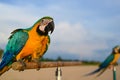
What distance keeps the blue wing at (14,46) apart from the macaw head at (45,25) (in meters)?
0.14

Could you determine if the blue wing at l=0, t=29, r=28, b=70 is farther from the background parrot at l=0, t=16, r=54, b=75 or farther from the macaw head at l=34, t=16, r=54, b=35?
the macaw head at l=34, t=16, r=54, b=35

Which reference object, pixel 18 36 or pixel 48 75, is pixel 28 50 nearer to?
pixel 18 36

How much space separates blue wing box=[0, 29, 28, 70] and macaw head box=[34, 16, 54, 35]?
14 cm

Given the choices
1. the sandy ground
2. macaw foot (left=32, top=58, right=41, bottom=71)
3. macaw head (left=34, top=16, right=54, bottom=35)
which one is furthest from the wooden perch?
the sandy ground

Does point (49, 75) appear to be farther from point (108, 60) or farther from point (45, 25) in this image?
point (45, 25)

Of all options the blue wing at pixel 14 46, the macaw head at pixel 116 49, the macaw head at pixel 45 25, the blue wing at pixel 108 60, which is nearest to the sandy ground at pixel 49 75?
the blue wing at pixel 108 60

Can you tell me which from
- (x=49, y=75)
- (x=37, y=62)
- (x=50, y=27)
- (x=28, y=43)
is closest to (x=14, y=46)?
(x=28, y=43)

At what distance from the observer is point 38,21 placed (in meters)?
3.12

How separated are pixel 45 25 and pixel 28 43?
0.78 feet

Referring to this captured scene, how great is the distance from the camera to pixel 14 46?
3139 mm

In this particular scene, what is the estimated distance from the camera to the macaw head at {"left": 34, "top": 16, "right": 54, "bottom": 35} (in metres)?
3.07

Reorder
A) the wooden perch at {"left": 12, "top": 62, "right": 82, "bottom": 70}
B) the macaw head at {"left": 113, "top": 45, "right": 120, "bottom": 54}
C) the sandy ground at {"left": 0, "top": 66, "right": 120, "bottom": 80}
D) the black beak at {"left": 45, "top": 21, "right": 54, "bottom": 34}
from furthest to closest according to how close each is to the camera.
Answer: the sandy ground at {"left": 0, "top": 66, "right": 120, "bottom": 80}, the macaw head at {"left": 113, "top": 45, "right": 120, "bottom": 54}, the black beak at {"left": 45, "top": 21, "right": 54, "bottom": 34}, the wooden perch at {"left": 12, "top": 62, "right": 82, "bottom": 70}

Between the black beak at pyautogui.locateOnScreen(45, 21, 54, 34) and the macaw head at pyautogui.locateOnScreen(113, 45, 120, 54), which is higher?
the black beak at pyautogui.locateOnScreen(45, 21, 54, 34)

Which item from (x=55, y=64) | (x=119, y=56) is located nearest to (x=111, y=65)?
(x=119, y=56)
